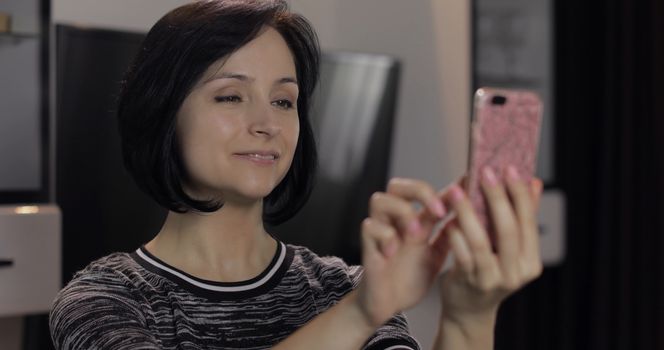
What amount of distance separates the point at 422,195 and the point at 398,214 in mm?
31

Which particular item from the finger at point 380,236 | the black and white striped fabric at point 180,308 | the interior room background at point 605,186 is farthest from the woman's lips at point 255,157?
the interior room background at point 605,186

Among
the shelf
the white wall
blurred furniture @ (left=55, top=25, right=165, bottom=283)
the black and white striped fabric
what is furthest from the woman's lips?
the white wall

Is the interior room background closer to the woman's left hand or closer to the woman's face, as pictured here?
the woman's face

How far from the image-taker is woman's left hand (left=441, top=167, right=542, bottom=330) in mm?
823

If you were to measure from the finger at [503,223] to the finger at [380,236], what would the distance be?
9cm

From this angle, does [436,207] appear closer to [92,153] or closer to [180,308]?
[180,308]

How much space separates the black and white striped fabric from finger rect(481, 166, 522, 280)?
13.1 inches

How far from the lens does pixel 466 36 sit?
3031mm

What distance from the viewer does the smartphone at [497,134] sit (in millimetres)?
→ 844

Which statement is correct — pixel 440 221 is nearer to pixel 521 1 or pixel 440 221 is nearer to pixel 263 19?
pixel 263 19

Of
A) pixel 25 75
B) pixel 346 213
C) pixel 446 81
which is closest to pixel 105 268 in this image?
pixel 25 75

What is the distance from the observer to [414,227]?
876mm

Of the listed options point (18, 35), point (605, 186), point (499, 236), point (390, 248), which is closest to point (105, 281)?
point (390, 248)

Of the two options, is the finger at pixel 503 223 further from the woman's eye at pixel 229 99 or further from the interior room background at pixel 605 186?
the interior room background at pixel 605 186
